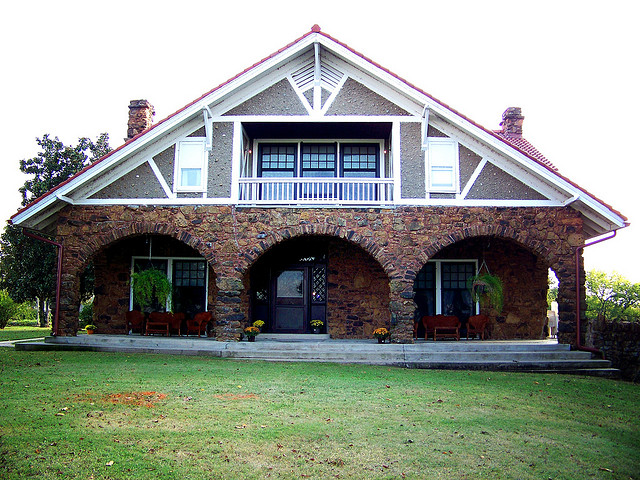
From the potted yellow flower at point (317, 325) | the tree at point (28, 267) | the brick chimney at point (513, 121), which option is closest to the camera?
the potted yellow flower at point (317, 325)

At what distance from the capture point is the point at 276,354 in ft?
40.3

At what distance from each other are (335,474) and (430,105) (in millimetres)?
10426

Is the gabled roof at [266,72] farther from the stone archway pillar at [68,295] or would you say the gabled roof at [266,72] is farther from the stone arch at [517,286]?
the stone arch at [517,286]

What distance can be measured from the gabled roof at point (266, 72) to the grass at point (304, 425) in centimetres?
487

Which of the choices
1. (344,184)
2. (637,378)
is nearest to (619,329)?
(637,378)

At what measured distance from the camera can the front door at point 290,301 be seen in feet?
50.5

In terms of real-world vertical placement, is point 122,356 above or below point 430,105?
below

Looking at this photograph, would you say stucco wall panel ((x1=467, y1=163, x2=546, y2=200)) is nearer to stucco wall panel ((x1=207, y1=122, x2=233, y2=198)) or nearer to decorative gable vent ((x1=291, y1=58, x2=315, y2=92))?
decorative gable vent ((x1=291, y1=58, x2=315, y2=92))

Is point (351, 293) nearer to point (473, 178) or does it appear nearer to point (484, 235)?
point (484, 235)

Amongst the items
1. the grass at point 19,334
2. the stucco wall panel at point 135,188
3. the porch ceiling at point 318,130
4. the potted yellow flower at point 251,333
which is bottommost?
the grass at point 19,334

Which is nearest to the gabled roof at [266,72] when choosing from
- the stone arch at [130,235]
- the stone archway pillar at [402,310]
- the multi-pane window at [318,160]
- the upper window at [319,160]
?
the stone arch at [130,235]

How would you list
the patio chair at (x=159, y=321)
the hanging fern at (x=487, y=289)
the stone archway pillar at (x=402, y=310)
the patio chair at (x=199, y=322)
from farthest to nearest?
the patio chair at (x=159, y=321) → the patio chair at (x=199, y=322) → the hanging fern at (x=487, y=289) → the stone archway pillar at (x=402, y=310)

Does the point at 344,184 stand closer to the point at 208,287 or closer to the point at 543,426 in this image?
the point at 208,287

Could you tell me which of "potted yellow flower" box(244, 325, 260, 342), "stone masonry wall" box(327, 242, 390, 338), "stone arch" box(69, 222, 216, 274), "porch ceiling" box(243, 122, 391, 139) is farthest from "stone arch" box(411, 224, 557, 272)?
"stone arch" box(69, 222, 216, 274)
